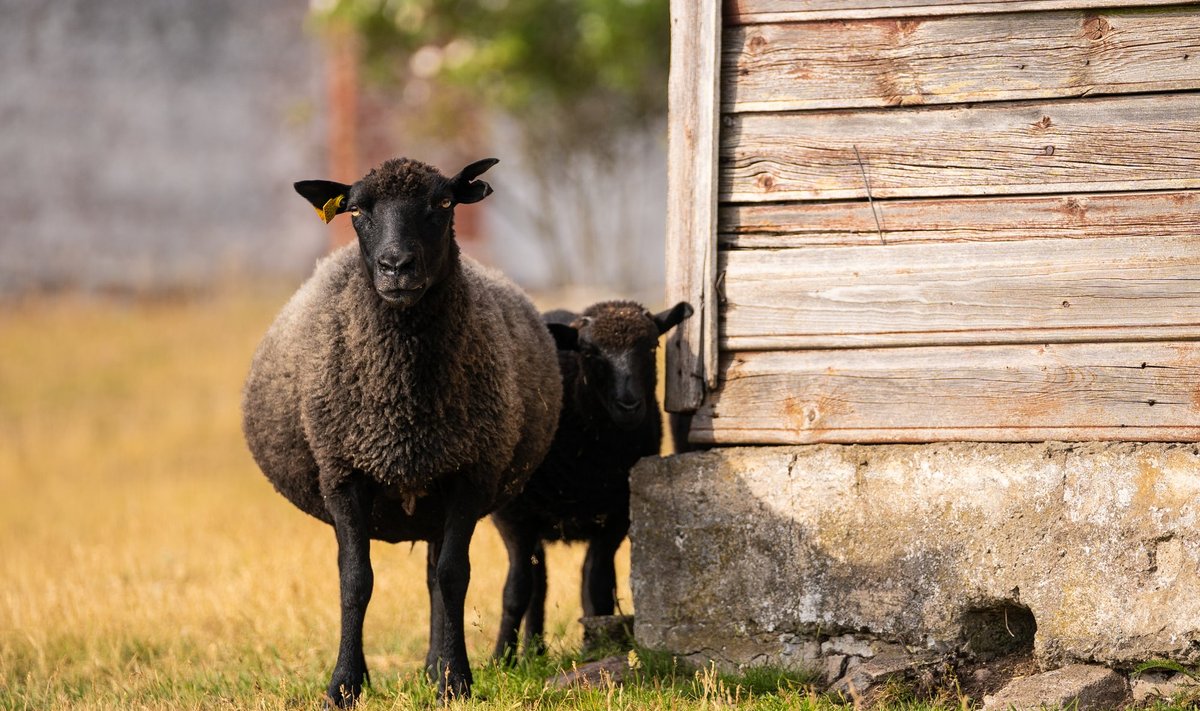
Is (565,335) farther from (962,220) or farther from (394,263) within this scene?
(962,220)

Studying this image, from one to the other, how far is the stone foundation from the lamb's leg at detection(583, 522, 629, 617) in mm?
1086

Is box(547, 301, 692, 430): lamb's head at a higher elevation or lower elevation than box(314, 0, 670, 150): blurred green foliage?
lower

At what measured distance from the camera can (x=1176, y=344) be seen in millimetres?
5695

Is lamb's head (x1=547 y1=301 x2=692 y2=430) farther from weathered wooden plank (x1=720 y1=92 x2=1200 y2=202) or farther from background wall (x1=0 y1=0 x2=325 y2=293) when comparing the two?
background wall (x1=0 y1=0 x2=325 y2=293)

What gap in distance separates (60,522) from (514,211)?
35.2ft

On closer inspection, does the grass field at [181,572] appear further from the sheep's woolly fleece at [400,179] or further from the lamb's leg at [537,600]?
the sheep's woolly fleece at [400,179]

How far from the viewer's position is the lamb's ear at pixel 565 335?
7.37 metres

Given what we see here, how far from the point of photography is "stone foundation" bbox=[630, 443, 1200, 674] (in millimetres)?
5461

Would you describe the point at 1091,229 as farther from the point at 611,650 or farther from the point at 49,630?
the point at 49,630

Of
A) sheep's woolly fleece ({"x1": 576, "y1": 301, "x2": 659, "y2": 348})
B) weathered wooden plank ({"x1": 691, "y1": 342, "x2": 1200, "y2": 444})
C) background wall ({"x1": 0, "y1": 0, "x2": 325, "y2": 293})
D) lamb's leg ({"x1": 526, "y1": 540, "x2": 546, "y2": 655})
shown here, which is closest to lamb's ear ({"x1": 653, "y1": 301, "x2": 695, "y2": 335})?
weathered wooden plank ({"x1": 691, "y1": 342, "x2": 1200, "y2": 444})

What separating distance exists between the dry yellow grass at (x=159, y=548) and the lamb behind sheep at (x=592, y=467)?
0.34m

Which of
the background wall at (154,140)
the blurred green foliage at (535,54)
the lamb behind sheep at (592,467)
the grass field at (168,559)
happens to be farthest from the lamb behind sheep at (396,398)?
the background wall at (154,140)

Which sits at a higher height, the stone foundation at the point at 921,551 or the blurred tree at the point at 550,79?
the blurred tree at the point at 550,79

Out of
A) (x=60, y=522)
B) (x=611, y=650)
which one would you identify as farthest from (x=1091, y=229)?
(x=60, y=522)
